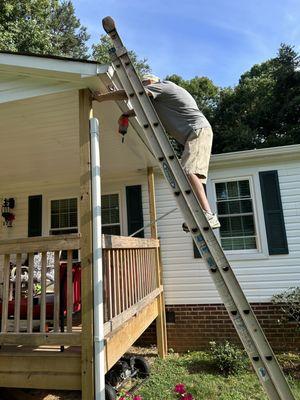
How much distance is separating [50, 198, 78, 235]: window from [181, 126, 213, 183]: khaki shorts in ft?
15.4

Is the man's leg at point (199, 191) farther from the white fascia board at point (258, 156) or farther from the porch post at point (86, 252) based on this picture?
the white fascia board at point (258, 156)

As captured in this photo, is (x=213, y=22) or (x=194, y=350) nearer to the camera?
(x=194, y=350)

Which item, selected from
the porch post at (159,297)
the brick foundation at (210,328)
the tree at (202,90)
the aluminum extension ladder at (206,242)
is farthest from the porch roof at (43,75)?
the tree at (202,90)

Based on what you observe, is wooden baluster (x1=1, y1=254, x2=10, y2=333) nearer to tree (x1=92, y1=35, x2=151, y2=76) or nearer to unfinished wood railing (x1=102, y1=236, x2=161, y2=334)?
unfinished wood railing (x1=102, y1=236, x2=161, y2=334)

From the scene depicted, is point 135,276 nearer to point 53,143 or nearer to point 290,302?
point 53,143

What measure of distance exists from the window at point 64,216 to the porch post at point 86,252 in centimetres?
423

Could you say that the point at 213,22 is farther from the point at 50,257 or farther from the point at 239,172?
the point at 50,257

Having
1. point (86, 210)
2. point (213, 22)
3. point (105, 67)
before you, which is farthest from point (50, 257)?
point (213, 22)

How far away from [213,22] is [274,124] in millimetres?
10304

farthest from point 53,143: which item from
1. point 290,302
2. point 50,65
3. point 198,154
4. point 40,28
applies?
point 40,28

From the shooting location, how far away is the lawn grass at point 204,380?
4.27 metres

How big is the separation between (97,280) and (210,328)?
4.08 m

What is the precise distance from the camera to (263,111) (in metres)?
18.3

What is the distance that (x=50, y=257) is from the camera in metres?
6.14
